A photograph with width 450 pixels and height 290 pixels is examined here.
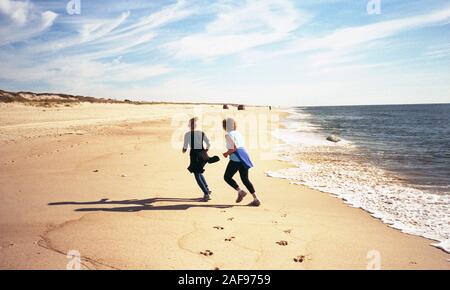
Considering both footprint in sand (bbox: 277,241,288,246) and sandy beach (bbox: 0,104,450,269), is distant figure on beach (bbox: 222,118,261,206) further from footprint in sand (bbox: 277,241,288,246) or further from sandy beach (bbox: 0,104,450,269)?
footprint in sand (bbox: 277,241,288,246)

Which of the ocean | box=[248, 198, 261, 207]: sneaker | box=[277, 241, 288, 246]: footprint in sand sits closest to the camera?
box=[277, 241, 288, 246]: footprint in sand

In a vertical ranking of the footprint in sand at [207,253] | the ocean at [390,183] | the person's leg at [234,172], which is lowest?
the ocean at [390,183]

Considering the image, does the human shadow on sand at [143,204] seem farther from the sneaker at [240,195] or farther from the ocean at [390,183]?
the ocean at [390,183]

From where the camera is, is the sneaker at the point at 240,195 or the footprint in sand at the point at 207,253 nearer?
the footprint in sand at the point at 207,253

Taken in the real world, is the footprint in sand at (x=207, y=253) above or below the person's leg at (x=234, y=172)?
below

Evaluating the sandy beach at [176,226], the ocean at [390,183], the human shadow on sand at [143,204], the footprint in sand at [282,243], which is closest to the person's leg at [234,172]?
the sandy beach at [176,226]

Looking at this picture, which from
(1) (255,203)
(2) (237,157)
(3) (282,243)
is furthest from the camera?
(2) (237,157)

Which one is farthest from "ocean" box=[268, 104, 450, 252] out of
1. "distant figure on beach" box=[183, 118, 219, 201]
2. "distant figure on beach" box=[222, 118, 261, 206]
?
"distant figure on beach" box=[183, 118, 219, 201]

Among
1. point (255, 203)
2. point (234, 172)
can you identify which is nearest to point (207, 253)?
point (255, 203)

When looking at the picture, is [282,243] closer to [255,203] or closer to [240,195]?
[255,203]

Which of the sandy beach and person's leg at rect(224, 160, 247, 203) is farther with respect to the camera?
person's leg at rect(224, 160, 247, 203)

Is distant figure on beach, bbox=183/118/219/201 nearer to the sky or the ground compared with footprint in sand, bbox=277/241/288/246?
nearer to the sky

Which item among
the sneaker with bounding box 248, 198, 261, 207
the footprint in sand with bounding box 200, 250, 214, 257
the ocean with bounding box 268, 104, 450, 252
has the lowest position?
the ocean with bounding box 268, 104, 450, 252
